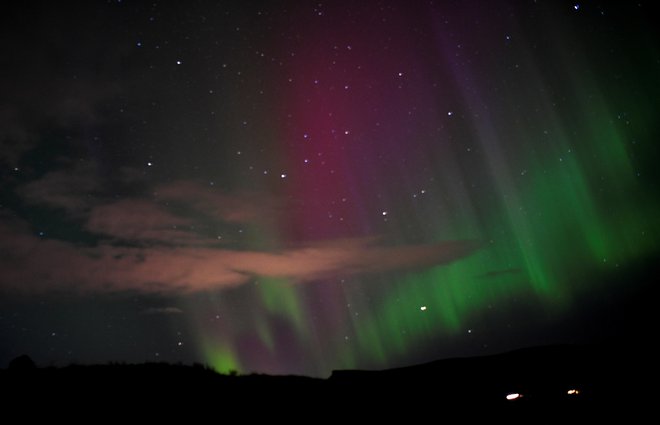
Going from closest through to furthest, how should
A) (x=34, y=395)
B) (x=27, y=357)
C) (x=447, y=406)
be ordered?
(x=34, y=395) < (x=27, y=357) < (x=447, y=406)

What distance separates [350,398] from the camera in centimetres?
1189

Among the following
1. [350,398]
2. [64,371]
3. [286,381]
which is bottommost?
[350,398]

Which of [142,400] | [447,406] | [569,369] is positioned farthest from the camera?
[569,369]

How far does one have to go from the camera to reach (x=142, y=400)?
9.61 meters

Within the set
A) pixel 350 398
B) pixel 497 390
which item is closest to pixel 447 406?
pixel 497 390

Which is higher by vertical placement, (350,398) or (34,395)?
(34,395)

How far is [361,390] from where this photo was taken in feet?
40.8

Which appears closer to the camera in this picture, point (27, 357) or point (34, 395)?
point (34, 395)

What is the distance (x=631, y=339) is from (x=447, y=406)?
437 inches

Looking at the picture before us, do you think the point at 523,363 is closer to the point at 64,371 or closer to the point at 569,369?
the point at 569,369

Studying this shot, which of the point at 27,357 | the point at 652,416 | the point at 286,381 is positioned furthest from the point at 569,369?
the point at 27,357

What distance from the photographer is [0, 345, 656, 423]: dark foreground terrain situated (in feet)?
30.8

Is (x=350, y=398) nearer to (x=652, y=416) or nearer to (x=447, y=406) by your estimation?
(x=447, y=406)

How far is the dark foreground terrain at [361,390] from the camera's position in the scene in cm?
939
